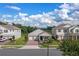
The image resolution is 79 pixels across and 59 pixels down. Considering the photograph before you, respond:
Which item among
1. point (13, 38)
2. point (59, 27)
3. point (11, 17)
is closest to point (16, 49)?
point (13, 38)

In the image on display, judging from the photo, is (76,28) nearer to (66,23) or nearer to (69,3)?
(66,23)

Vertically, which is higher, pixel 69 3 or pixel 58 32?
pixel 69 3

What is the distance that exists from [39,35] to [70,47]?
61 cm

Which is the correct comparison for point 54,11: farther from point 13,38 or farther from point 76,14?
point 13,38

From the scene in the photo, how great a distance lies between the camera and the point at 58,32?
4059mm

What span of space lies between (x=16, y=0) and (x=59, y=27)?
2.80 feet

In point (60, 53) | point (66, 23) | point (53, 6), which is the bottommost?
point (60, 53)

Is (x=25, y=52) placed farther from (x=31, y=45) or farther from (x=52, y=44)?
(x=52, y=44)

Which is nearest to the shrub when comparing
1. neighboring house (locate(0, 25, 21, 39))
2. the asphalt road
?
the asphalt road

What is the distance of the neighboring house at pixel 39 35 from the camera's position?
4066 mm

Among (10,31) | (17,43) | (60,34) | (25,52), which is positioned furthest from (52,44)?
(10,31)

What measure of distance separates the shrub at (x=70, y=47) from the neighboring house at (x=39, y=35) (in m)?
0.34

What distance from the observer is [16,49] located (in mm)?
4141

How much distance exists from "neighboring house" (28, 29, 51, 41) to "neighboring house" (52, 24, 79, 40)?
0.47 ft
